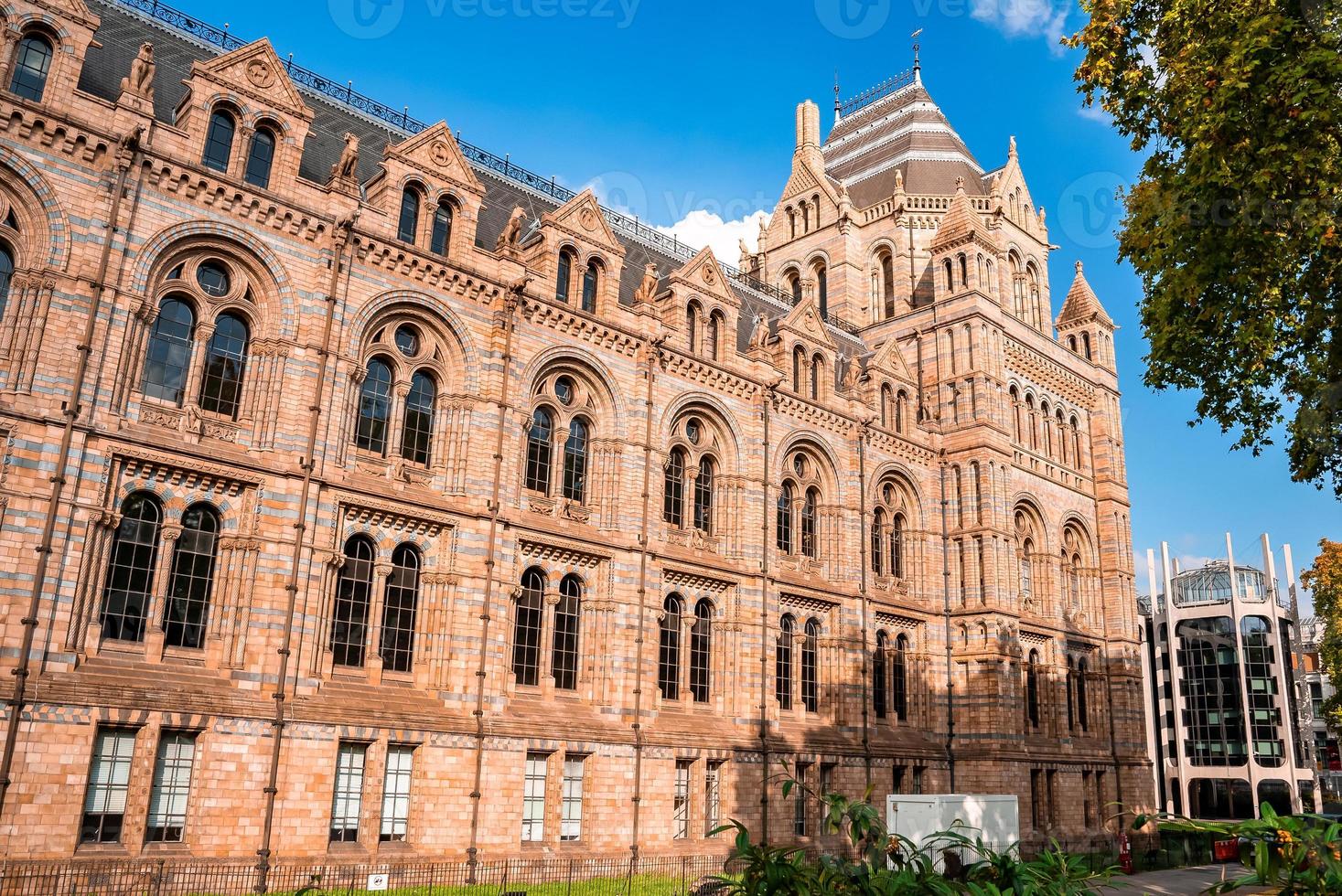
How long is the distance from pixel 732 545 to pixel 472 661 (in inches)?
447

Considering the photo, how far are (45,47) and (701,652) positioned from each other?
24.4m

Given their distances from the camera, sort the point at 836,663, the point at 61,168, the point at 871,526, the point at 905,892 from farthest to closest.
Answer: the point at 871,526 → the point at 836,663 → the point at 61,168 → the point at 905,892

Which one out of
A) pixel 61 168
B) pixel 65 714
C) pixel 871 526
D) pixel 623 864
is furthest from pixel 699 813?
pixel 61 168

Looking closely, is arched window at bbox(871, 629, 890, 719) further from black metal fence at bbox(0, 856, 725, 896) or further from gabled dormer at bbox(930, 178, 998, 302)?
gabled dormer at bbox(930, 178, 998, 302)

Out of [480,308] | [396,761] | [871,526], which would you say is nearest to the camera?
[396,761]

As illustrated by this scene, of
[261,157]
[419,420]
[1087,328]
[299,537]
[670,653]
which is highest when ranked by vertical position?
[1087,328]

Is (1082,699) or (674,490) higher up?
(674,490)

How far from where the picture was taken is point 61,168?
22859mm

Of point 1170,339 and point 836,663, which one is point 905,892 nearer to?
point 1170,339

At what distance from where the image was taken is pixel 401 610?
26.9m

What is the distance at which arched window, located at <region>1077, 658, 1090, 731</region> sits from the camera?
47250 mm

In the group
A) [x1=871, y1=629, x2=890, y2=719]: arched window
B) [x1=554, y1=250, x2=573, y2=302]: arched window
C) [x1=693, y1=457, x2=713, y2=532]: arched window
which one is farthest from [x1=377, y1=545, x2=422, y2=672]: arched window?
[x1=871, y1=629, x2=890, y2=719]: arched window

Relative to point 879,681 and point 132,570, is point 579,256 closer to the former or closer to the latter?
point 132,570

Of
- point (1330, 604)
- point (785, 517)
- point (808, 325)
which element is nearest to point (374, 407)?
point (785, 517)
